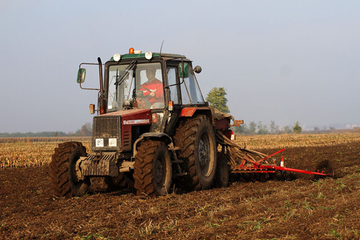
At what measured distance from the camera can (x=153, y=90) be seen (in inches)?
316

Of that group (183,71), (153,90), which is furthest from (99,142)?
(183,71)

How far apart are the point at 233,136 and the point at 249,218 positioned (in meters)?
5.61

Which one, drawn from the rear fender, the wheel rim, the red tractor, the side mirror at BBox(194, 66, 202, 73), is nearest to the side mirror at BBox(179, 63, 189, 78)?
the red tractor

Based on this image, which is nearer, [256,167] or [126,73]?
[126,73]

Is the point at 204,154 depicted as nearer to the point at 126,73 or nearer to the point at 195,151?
the point at 195,151

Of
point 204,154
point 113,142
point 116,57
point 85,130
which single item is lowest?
point 204,154

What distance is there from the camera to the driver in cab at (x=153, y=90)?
7957mm

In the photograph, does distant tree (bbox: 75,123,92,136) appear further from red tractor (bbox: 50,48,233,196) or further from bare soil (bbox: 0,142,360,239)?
bare soil (bbox: 0,142,360,239)

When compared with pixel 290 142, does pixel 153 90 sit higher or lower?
higher

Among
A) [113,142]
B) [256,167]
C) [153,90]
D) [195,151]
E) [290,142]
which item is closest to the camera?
[113,142]

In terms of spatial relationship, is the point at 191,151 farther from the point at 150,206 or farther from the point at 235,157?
the point at 235,157

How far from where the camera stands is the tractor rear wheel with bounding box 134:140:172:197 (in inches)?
262

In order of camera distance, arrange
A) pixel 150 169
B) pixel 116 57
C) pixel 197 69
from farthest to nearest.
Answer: pixel 197 69 < pixel 116 57 < pixel 150 169

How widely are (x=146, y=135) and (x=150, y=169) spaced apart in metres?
0.70
